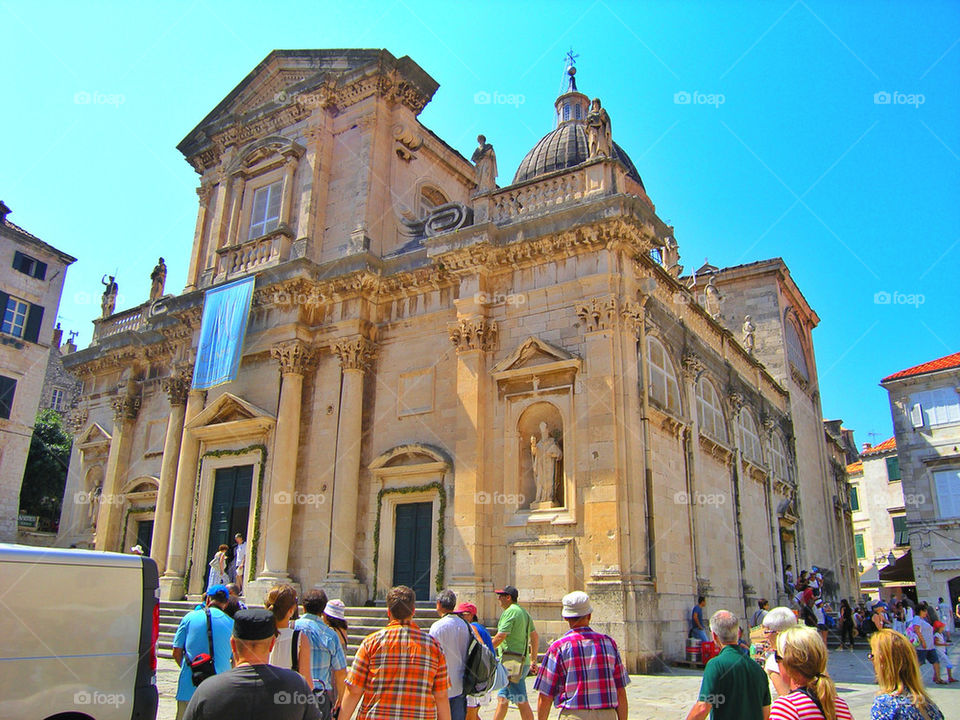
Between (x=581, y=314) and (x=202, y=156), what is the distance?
611 inches

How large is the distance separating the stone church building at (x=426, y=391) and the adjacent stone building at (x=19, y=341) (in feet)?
22.4

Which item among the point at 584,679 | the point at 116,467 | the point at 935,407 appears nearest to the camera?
the point at 584,679

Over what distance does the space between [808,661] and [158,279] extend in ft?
79.8

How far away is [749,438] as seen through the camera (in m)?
22.7

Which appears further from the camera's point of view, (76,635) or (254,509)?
(254,509)

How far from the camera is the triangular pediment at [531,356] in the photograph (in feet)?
48.8

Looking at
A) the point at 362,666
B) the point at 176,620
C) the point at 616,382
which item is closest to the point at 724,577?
the point at 616,382

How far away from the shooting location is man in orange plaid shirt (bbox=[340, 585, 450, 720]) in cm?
466

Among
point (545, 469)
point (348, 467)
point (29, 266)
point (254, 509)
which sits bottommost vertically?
point (254, 509)

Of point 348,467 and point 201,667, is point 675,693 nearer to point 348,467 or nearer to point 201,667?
point 201,667

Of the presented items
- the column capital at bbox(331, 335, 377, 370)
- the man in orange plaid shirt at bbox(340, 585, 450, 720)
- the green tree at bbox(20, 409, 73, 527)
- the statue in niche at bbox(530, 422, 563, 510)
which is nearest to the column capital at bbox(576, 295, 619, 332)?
the statue in niche at bbox(530, 422, 563, 510)

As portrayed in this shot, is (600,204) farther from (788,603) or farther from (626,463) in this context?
(788,603)

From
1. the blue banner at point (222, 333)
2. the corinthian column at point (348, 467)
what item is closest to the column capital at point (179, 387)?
the blue banner at point (222, 333)

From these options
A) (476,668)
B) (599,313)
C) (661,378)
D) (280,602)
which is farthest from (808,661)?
(661,378)
